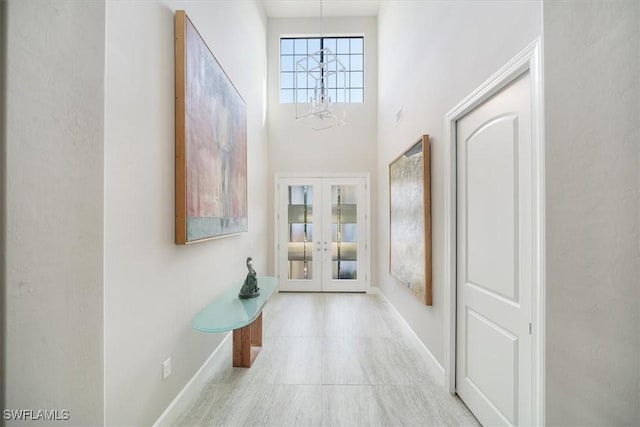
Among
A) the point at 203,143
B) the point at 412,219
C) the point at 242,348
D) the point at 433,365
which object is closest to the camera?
the point at 203,143

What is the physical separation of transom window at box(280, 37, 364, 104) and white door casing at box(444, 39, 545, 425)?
3703mm

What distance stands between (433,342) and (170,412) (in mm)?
2102

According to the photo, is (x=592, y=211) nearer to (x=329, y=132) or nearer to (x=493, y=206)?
(x=493, y=206)

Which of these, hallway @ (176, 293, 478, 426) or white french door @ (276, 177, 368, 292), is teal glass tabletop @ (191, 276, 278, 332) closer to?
hallway @ (176, 293, 478, 426)

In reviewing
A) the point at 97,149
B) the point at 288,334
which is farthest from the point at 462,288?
the point at 97,149

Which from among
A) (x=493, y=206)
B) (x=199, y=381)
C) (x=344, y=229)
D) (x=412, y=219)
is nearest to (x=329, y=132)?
(x=344, y=229)

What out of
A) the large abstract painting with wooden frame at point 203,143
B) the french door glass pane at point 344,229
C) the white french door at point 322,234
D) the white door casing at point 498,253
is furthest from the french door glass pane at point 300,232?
the white door casing at point 498,253

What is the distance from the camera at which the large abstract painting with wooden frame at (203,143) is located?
181 cm

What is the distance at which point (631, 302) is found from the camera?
88 centimetres

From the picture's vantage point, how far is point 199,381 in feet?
7.08

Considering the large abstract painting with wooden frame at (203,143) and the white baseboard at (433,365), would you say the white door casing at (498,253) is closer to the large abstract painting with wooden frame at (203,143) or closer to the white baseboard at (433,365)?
the white baseboard at (433,365)

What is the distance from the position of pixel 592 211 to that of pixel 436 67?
6.36 feet

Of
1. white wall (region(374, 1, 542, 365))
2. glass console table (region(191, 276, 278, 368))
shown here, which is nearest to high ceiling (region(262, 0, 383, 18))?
white wall (region(374, 1, 542, 365))

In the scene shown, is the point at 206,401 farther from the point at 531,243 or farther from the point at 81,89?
the point at 531,243
